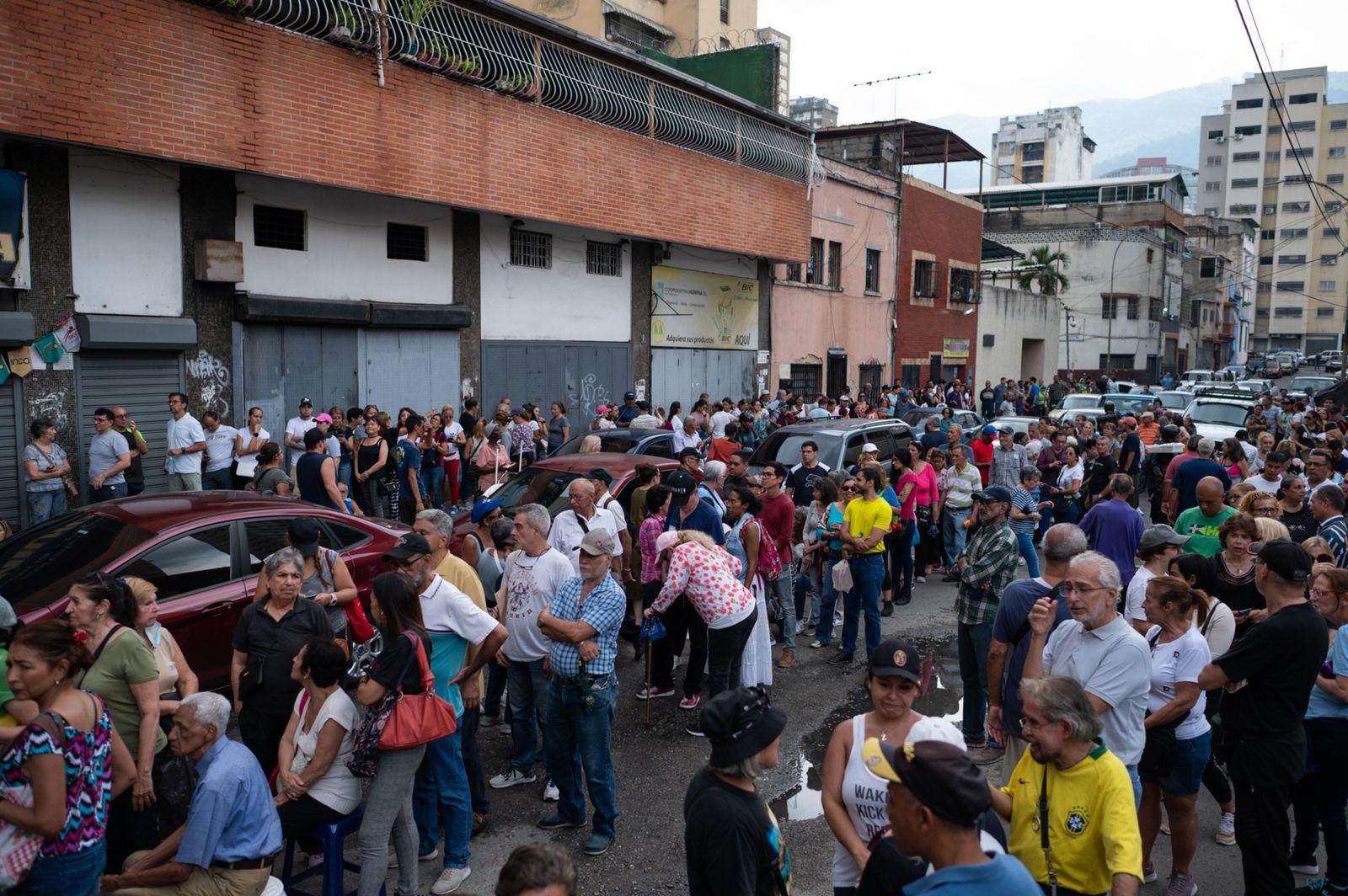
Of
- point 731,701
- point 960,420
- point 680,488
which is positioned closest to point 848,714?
point 680,488

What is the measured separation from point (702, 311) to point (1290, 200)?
94.9 m

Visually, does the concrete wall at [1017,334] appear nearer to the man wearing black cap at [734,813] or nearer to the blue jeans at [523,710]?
the blue jeans at [523,710]

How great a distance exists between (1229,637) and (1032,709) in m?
2.55

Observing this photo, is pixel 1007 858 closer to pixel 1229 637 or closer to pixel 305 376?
pixel 1229 637

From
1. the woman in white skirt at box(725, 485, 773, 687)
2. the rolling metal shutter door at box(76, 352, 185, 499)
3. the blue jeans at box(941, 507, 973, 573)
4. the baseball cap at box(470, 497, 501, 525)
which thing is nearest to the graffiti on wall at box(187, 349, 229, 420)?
the rolling metal shutter door at box(76, 352, 185, 499)

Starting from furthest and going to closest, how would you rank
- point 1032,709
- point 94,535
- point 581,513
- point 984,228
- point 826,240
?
point 984,228
point 826,240
point 581,513
point 94,535
point 1032,709

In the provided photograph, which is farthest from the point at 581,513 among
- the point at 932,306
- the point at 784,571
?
the point at 932,306

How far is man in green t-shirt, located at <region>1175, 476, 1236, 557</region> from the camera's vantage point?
23.8ft

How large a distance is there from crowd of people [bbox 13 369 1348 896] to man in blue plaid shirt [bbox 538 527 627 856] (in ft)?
0.05

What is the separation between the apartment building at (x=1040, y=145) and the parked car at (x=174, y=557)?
309 ft

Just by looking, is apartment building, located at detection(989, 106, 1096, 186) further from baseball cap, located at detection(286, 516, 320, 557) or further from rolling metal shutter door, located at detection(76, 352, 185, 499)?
baseball cap, located at detection(286, 516, 320, 557)

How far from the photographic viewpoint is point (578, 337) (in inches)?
792

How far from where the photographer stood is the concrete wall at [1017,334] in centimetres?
3905

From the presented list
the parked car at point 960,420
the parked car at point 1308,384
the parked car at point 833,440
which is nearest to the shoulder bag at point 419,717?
the parked car at point 833,440
